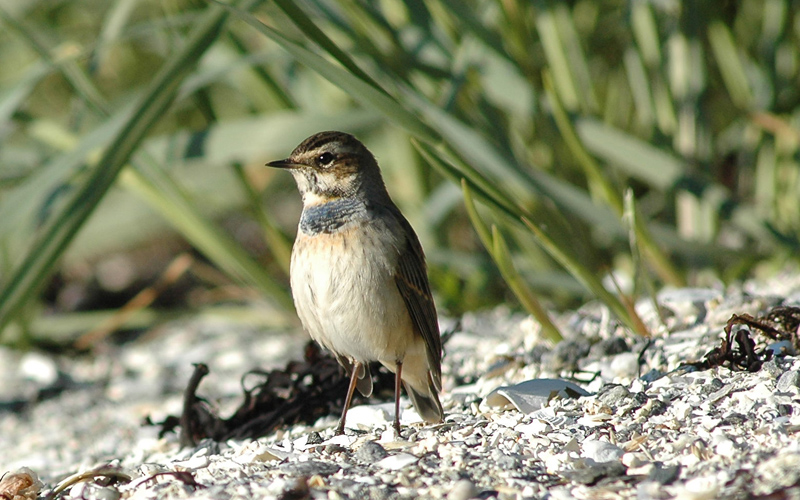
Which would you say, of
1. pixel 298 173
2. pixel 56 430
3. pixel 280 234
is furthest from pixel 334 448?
pixel 280 234

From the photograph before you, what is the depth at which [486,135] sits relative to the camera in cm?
473

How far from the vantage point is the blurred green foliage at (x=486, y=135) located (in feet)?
13.3

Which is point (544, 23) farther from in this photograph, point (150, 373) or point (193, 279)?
point (193, 279)

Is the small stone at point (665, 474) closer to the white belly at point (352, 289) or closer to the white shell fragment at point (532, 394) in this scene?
the white shell fragment at point (532, 394)

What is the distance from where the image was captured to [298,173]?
367 centimetres

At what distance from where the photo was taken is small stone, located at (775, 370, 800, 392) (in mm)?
2895

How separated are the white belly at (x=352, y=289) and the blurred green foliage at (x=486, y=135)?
39 cm

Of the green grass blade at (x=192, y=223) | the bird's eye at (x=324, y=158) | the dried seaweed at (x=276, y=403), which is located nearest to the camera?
the bird's eye at (x=324, y=158)

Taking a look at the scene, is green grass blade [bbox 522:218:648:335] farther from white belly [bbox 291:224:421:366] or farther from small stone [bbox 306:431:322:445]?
small stone [bbox 306:431:322:445]

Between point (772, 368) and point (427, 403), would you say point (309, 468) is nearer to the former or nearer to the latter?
point (427, 403)

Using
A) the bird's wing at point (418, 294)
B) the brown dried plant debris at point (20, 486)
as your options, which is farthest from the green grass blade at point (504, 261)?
the brown dried plant debris at point (20, 486)

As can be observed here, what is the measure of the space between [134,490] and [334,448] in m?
0.60

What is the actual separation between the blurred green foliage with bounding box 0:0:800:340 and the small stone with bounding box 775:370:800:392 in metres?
0.77

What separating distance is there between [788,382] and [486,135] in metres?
2.20
